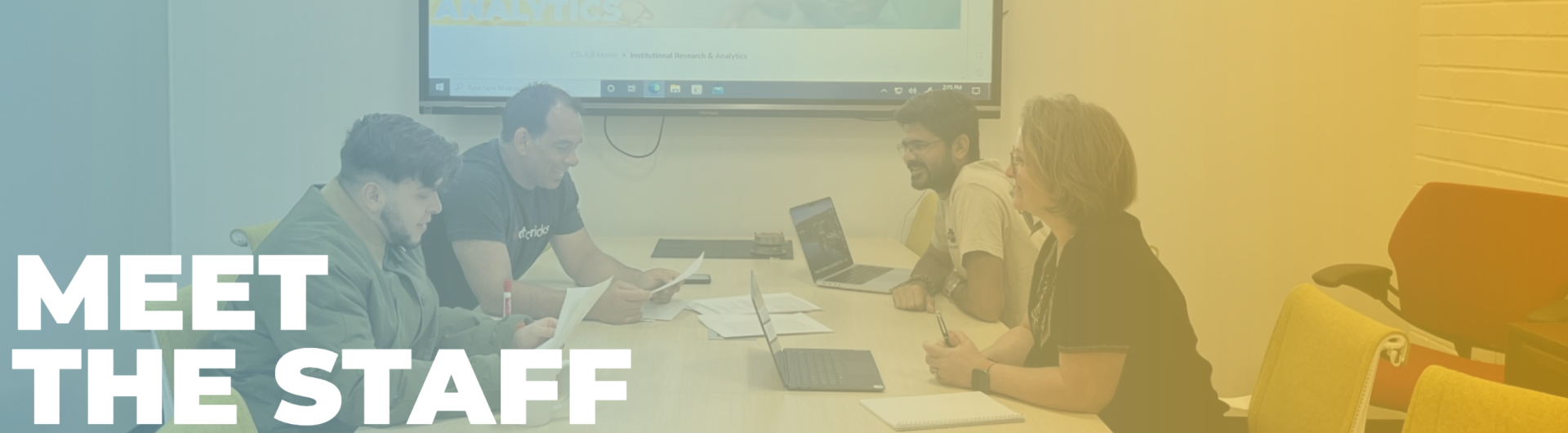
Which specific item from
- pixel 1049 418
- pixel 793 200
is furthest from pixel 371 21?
Result: pixel 1049 418

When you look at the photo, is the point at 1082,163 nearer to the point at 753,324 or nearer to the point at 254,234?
the point at 753,324

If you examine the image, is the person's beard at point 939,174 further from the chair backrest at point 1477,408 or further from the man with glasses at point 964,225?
the chair backrest at point 1477,408

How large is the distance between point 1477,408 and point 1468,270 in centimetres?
191

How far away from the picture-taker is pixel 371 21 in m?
3.99

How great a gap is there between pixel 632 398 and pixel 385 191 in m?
0.59

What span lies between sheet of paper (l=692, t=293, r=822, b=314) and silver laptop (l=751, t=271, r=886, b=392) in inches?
16.1

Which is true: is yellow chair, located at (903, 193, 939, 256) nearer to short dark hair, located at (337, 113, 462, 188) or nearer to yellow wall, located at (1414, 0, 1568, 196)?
yellow wall, located at (1414, 0, 1568, 196)

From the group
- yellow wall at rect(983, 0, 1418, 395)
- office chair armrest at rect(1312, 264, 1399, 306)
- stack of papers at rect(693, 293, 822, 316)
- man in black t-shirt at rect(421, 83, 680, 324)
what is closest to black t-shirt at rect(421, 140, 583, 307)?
man in black t-shirt at rect(421, 83, 680, 324)

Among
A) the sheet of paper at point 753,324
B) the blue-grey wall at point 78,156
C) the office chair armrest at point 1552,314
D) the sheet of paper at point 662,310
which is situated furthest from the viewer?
the blue-grey wall at point 78,156

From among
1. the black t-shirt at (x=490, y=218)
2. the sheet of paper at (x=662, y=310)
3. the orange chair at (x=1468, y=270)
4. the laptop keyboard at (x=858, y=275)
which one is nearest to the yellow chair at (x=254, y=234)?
the black t-shirt at (x=490, y=218)

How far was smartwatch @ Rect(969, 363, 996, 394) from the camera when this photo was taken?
215 cm

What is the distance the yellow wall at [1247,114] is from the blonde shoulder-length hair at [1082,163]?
1906mm

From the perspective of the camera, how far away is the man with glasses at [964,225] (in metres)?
2.80

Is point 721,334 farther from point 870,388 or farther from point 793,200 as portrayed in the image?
point 793,200
